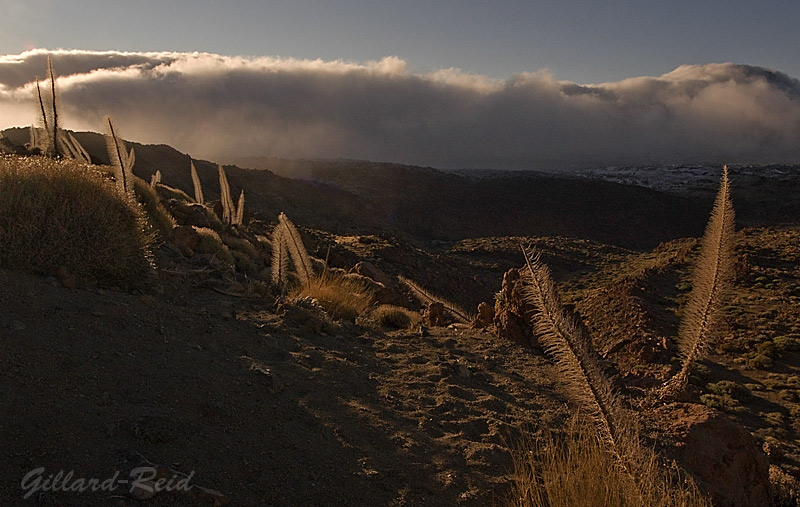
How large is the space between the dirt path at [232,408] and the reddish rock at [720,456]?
37.0 inches

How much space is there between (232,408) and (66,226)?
2725mm

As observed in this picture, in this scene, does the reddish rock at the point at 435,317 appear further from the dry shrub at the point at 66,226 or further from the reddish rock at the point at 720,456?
the dry shrub at the point at 66,226

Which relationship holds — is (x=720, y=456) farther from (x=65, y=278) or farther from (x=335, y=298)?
(x=65, y=278)

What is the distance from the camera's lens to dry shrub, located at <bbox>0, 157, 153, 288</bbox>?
14.7ft

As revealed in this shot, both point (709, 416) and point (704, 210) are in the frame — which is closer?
point (709, 416)

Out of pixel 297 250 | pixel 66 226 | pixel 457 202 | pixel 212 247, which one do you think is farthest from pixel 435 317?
pixel 457 202

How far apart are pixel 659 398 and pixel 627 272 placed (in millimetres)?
22921

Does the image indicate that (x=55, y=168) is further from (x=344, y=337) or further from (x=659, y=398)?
(x=659, y=398)

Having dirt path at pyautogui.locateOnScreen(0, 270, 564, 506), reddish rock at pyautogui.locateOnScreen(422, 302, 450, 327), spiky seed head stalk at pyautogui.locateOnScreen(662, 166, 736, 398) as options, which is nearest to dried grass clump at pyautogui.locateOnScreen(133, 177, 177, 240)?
dirt path at pyautogui.locateOnScreen(0, 270, 564, 506)

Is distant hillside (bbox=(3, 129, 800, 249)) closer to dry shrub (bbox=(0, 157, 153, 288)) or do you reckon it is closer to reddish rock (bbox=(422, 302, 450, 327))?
reddish rock (bbox=(422, 302, 450, 327))

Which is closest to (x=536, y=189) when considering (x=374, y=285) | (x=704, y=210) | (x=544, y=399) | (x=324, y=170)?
(x=704, y=210)

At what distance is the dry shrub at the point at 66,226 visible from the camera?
4484mm

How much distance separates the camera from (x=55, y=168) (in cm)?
515

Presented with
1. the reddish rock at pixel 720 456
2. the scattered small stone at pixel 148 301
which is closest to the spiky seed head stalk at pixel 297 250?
the scattered small stone at pixel 148 301
